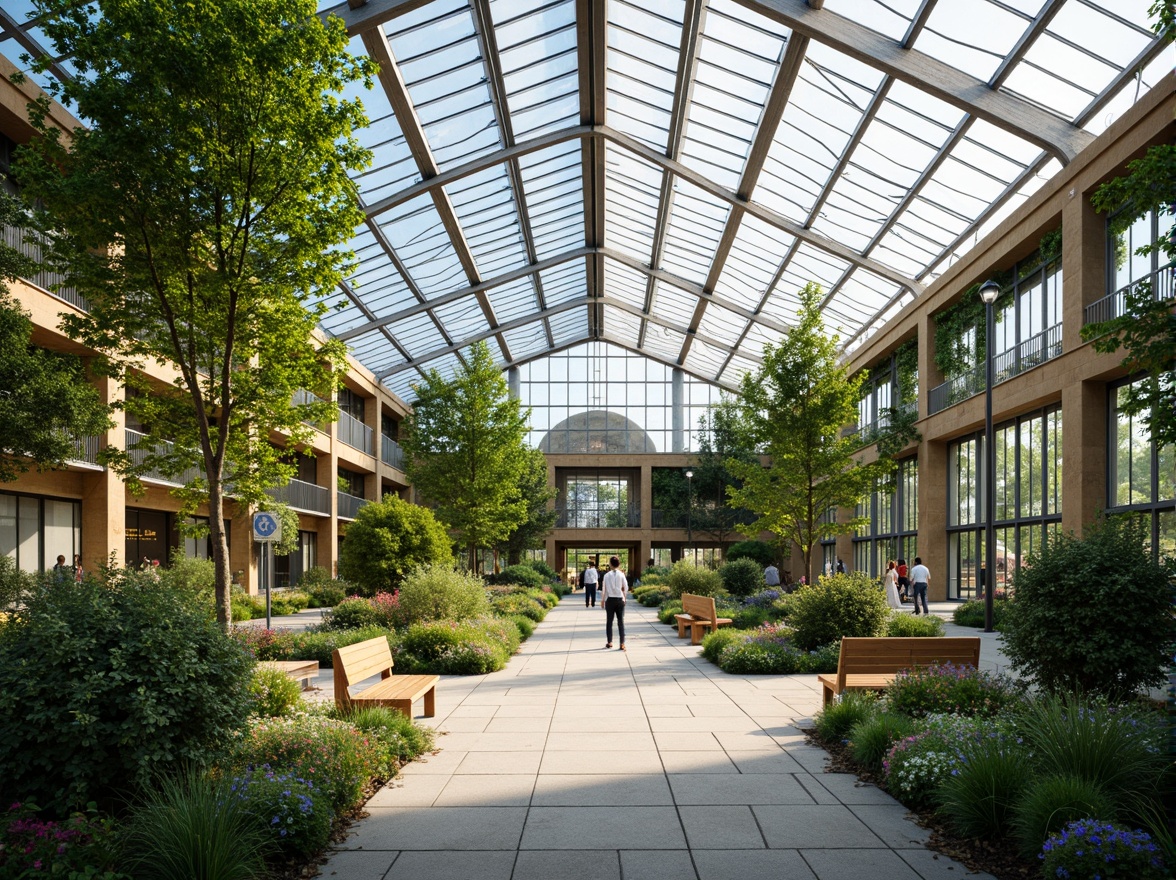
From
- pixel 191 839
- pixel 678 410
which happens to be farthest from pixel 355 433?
pixel 191 839

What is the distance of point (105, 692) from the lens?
514cm

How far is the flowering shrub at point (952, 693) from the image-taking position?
7.93 meters

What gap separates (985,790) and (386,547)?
18233 mm

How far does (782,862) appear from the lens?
17.2ft

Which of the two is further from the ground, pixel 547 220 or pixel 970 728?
pixel 547 220

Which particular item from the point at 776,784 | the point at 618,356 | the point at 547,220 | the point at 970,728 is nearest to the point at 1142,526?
the point at 970,728

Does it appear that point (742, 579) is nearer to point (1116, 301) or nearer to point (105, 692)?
point (1116, 301)

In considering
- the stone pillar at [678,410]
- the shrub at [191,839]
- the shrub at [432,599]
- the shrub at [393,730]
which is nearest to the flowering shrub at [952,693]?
the shrub at [393,730]

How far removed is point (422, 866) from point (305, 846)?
2.30 feet

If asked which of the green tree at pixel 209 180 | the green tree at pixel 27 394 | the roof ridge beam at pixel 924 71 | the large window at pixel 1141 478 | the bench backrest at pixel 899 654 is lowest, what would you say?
the bench backrest at pixel 899 654

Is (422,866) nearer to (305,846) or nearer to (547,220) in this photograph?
(305,846)

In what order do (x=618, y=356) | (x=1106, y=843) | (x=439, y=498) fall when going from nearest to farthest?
(x=1106, y=843) < (x=439, y=498) < (x=618, y=356)

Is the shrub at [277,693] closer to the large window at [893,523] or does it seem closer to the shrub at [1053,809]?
the shrub at [1053,809]

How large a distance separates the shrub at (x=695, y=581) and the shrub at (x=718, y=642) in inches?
392
